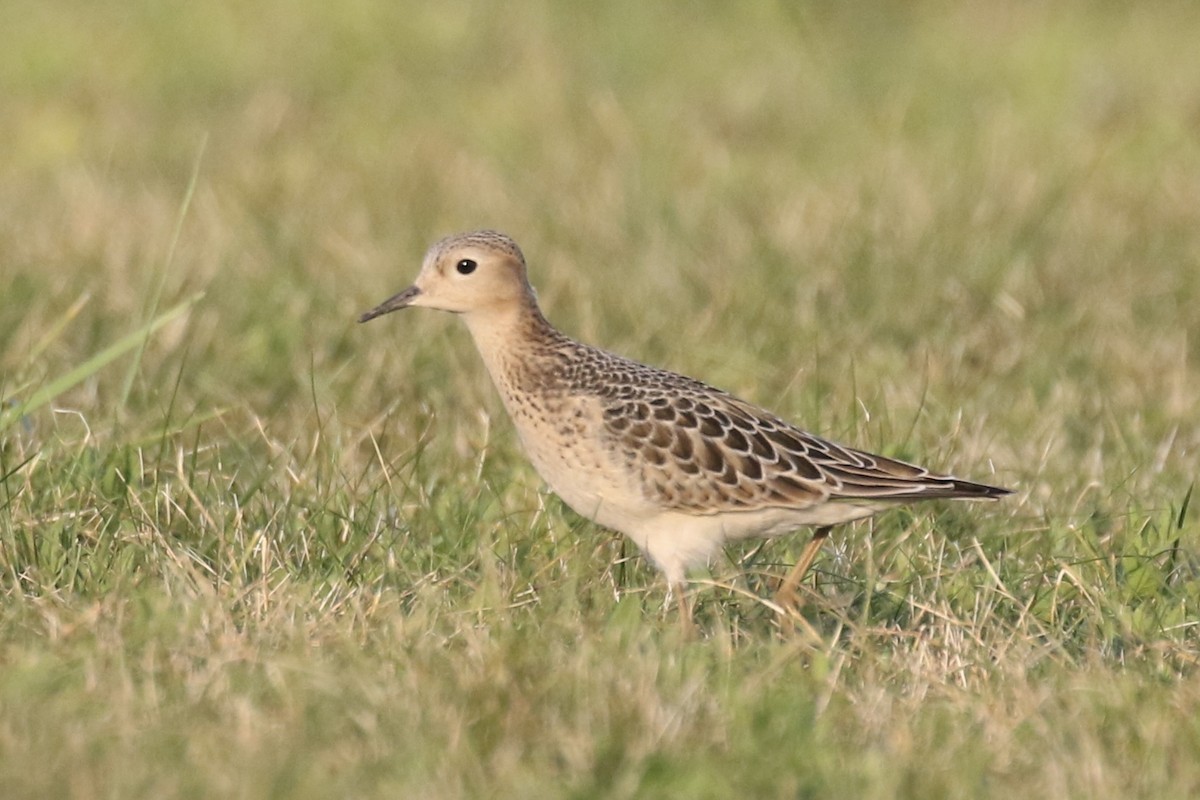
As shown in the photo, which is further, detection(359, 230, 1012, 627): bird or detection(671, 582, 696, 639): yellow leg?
detection(359, 230, 1012, 627): bird

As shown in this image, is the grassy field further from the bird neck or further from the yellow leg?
the bird neck

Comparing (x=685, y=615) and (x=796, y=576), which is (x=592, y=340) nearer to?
(x=796, y=576)

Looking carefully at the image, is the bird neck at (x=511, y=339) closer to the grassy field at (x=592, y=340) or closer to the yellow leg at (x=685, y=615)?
the grassy field at (x=592, y=340)

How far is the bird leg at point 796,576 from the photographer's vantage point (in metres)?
5.21

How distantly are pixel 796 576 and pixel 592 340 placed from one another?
2.87 m

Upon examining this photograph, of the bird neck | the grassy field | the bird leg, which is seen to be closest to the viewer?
the grassy field

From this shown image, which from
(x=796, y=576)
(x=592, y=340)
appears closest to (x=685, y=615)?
(x=796, y=576)

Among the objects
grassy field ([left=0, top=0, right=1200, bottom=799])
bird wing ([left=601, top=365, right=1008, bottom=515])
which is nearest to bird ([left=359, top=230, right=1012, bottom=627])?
bird wing ([left=601, top=365, right=1008, bottom=515])

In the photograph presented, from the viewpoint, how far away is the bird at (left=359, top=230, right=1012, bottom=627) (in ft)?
17.3

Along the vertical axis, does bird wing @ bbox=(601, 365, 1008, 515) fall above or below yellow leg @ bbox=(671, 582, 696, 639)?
above

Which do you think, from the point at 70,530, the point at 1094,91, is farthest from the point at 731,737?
the point at 1094,91

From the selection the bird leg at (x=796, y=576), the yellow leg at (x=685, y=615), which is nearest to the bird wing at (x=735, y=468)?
the bird leg at (x=796, y=576)

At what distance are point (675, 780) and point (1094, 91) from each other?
8697mm

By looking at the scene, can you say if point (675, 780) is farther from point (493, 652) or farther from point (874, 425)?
point (874, 425)
